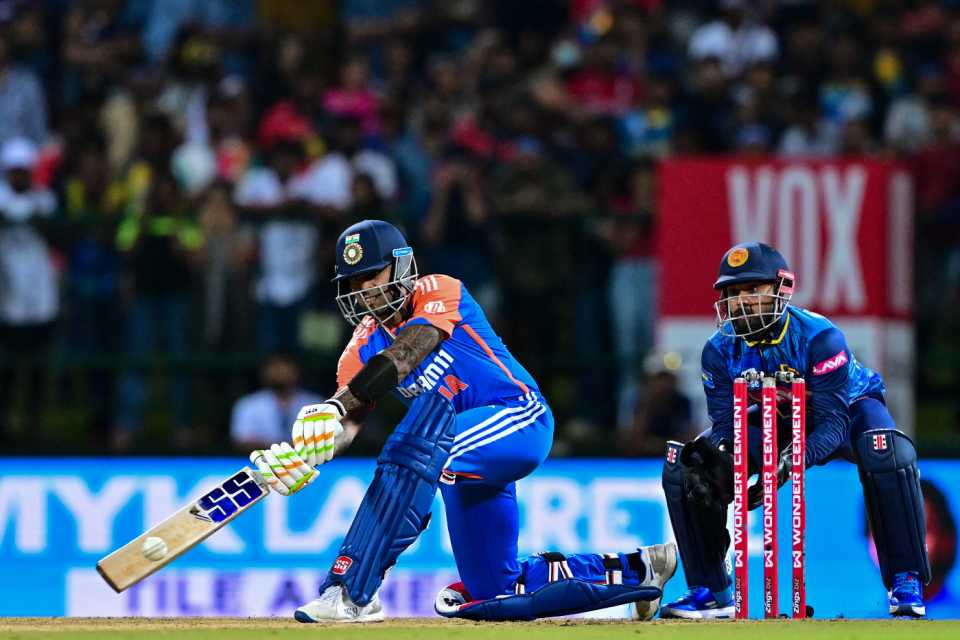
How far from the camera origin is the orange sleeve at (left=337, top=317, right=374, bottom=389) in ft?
30.4

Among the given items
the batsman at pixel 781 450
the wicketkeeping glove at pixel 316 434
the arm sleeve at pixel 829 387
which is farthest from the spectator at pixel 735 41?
the wicketkeeping glove at pixel 316 434

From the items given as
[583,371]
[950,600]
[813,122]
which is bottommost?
[950,600]

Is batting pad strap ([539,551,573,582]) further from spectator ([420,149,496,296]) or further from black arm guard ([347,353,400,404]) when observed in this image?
spectator ([420,149,496,296])

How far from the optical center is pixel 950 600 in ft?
42.7

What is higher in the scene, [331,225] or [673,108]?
[673,108]

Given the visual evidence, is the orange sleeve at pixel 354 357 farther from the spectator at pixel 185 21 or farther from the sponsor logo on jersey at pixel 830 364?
the spectator at pixel 185 21

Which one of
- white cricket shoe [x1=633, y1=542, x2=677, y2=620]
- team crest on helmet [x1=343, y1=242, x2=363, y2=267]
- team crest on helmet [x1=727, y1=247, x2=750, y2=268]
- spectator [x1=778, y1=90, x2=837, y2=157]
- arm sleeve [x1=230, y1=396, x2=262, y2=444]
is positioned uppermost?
spectator [x1=778, y1=90, x2=837, y2=157]

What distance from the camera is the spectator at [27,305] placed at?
48.0 ft

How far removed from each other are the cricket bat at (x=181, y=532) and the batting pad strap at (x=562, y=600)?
129 centimetres

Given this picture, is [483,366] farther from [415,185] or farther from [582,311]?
[415,185]

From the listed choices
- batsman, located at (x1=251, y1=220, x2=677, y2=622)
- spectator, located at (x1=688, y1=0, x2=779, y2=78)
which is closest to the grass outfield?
batsman, located at (x1=251, y1=220, x2=677, y2=622)

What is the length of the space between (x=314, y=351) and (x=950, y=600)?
5.08m

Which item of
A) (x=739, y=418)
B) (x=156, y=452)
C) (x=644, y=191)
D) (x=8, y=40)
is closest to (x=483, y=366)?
(x=739, y=418)

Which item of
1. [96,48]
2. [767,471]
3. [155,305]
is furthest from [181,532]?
[96,48]
